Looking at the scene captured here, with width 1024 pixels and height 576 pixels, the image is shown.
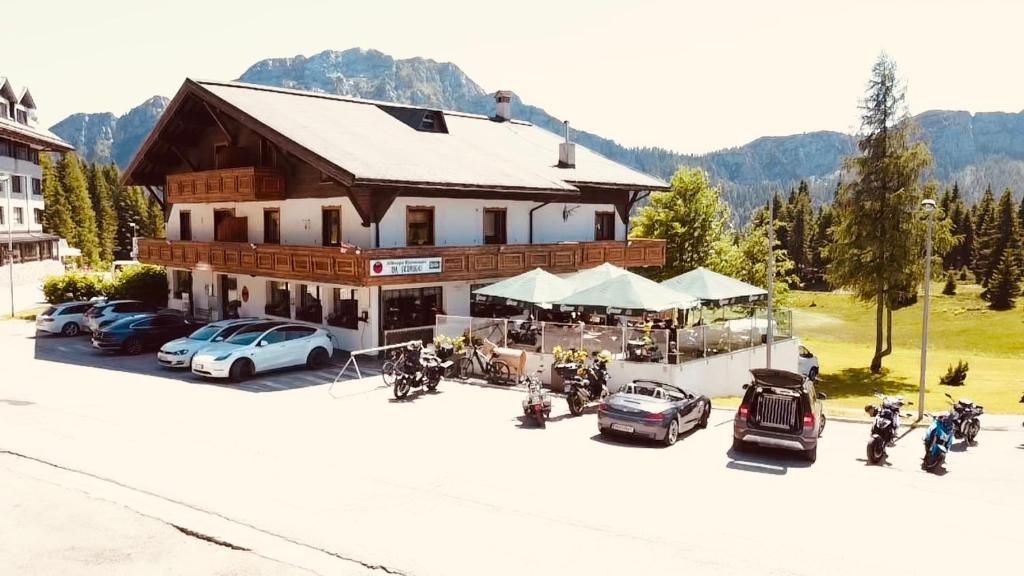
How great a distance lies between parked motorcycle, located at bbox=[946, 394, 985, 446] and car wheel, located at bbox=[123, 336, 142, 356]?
2628 cm

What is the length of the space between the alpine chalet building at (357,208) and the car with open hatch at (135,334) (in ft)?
11.7

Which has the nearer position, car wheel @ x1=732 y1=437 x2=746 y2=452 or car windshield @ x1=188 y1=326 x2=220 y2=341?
car wheel @ x1=732 y1=437 x2=746 y2=452

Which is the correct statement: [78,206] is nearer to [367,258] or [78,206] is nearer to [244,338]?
[244,338]

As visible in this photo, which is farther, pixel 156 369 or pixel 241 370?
pixel 156 369

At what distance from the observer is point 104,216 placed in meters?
97.1

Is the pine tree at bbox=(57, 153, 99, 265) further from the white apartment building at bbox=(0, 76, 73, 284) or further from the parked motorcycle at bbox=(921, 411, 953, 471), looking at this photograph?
the parked motorcycle at bbox=(921, 411, 953, 471)

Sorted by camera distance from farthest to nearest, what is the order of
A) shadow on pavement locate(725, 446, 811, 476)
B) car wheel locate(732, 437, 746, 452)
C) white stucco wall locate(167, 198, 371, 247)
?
1. white stucco wall locate(167, 198, 371, 247)
2. car wheel locate(732, 437, 746, 452)
3. shadow on pavement locate(725, 446, 811, 476)

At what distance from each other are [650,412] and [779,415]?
2678 millimetres

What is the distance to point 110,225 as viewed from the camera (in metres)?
97.2

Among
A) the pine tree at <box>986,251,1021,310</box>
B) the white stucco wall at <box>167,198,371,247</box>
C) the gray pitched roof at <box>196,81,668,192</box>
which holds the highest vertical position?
the gray pitched roof at <box>196,81,668,192</box>

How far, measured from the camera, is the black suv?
620 inches

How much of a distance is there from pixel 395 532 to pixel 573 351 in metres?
11.8

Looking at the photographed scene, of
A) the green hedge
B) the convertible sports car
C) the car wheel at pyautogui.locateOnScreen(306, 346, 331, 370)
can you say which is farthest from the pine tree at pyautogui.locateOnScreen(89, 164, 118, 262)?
the convertible sports car

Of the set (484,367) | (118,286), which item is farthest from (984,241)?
(118,286)
